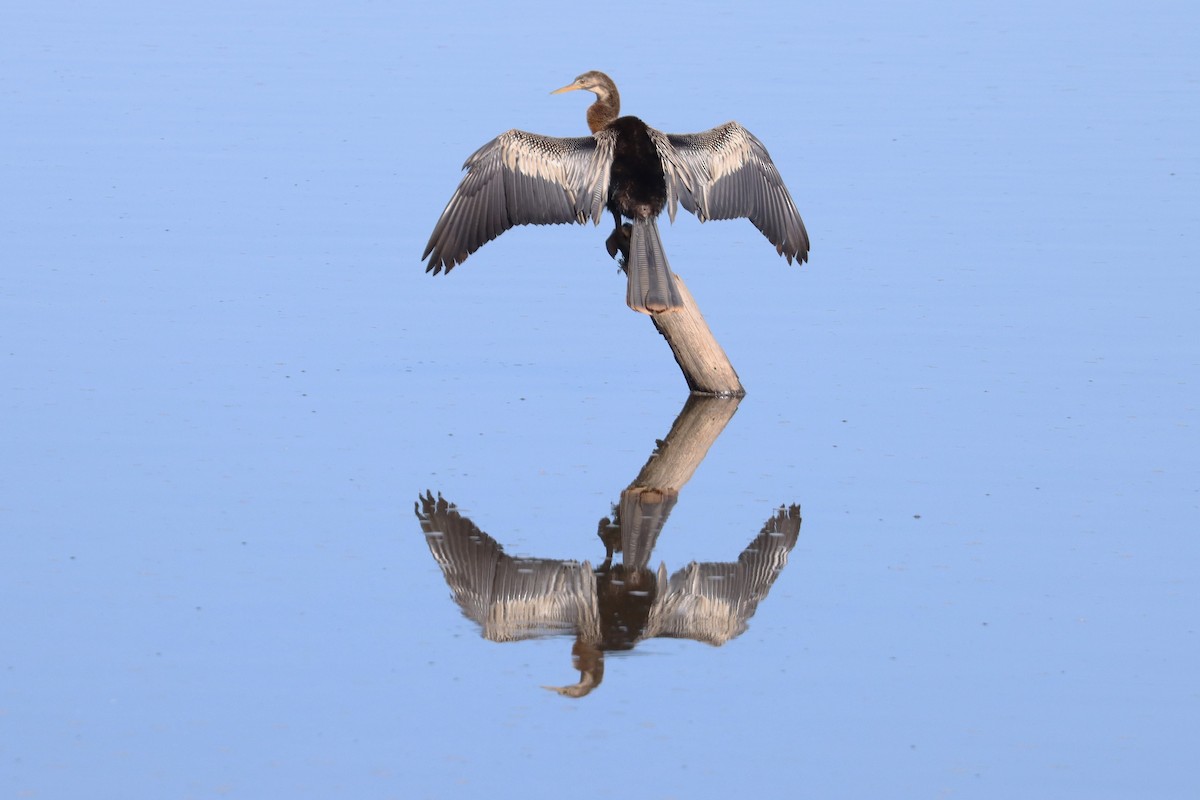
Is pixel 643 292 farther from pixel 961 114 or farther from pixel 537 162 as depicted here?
pixel 961 114

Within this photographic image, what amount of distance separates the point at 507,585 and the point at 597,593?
13.0 inches

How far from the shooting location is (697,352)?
9445 mm

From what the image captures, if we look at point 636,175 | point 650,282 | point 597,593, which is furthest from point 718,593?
point 636,175

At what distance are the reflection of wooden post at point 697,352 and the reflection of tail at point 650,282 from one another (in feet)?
1.00

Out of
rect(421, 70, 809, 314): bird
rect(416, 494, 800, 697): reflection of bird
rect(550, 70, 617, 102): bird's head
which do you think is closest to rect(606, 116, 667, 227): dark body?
rect(421, 70, 809, 314): bird

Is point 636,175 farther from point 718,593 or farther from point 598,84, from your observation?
point 718,593

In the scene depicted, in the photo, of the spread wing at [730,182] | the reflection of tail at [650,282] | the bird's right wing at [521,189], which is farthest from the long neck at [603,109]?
the reflection of tail at [650,282]

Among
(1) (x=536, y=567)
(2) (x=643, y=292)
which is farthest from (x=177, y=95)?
(1) (x=536, y=567)

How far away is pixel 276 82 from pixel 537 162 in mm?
8693

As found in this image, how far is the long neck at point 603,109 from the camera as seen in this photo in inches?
405

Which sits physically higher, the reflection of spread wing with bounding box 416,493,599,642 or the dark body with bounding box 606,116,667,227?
the dark body with bounding box 606,116,667,227

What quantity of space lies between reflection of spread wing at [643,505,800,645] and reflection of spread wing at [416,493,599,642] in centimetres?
27

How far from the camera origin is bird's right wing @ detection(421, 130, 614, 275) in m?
9.26

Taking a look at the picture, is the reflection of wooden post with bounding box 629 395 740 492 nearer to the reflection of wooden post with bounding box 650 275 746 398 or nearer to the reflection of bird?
the reflection of wooden post with bounding box 650 275 746 398
